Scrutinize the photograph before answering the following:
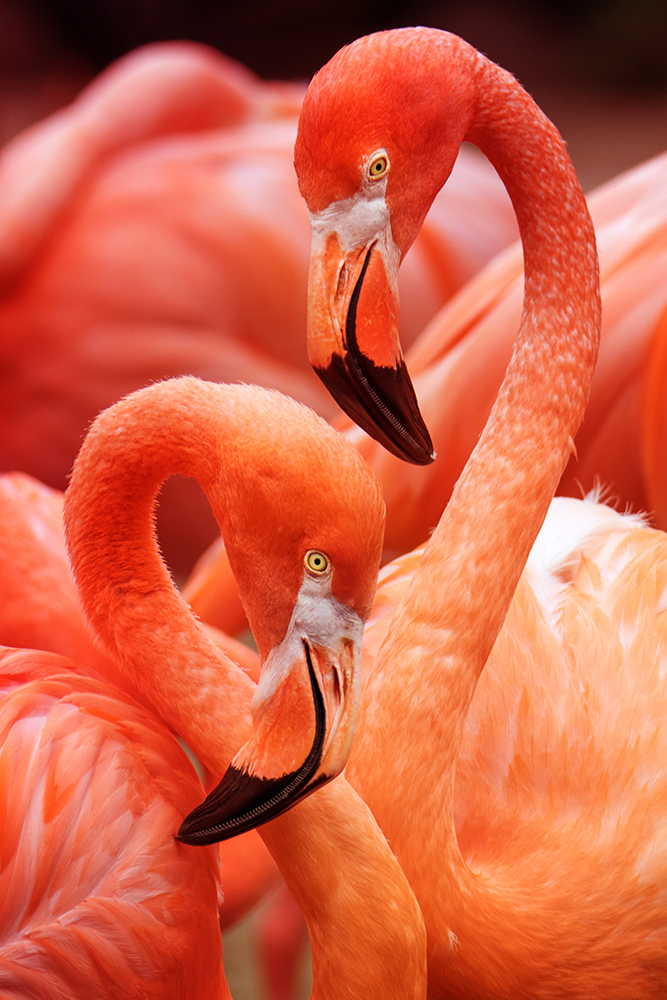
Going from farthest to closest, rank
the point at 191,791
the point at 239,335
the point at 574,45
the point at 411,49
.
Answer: the point at 574,45 → the point at 239,335 → the point at 191,791 → the point at 411,49

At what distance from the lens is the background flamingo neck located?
107 cm

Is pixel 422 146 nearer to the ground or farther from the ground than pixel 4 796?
farther from the ground

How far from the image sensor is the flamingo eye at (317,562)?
94 centimetres

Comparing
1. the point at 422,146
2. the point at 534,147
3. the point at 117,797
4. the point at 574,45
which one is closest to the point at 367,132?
the point at 422,146

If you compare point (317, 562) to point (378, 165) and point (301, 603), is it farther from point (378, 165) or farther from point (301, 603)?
point (378, 165)

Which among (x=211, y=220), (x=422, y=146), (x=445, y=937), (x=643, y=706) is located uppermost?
(x=422, y=146)

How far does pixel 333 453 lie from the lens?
93 centimetres

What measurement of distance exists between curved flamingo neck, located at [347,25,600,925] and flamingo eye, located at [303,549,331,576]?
0.27 metres

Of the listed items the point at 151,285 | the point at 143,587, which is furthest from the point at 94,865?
the point at 151,285

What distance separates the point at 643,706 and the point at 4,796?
0.72 meters

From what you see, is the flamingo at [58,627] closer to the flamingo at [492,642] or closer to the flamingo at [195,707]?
the flamingo at [195,707]

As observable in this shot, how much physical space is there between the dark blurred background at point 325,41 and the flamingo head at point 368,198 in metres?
4.60

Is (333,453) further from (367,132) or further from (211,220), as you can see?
(211,220)

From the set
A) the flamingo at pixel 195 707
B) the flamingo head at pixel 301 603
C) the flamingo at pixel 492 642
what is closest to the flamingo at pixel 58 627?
the flamingo at pixel 195 707
